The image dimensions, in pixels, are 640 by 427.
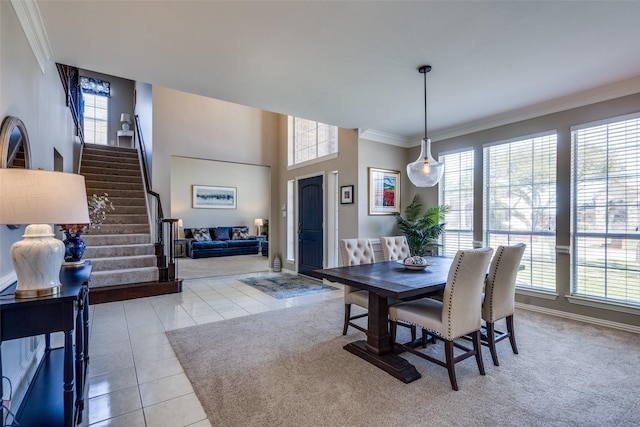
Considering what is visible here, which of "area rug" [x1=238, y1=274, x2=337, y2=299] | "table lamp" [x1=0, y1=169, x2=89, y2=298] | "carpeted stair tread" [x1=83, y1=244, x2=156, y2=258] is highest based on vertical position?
"table lamp" [x1=0, y1=169, x2=89, y2=298]

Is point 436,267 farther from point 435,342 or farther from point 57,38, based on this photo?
point 57,38

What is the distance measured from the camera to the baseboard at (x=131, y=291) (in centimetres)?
420

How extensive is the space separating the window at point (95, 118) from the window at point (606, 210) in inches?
411

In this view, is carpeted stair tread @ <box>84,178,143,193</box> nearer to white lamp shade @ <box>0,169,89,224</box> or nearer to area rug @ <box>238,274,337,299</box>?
area rug @ <box>238,274,337,299</box>

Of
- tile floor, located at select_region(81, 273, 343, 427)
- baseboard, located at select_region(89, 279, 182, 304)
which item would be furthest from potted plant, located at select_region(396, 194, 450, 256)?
baseboard, located at select_region(89, 279, 182, 304)

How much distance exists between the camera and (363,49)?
262cm

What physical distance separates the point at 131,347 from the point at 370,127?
13.7 ft

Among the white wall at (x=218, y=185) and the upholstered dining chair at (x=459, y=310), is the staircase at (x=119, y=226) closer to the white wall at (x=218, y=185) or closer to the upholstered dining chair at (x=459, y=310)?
the white wall at (x=218, y=185)

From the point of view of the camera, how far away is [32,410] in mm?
1711

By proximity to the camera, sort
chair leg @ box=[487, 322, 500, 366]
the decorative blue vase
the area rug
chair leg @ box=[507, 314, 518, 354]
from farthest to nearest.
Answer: the area rug → the decorative blue vase → chair leg @ box=[507, 314, 518, 354] → chair leg @ box=[487, 322, 500, 366]

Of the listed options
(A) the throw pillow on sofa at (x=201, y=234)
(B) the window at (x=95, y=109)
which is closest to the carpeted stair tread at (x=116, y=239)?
(A) the throw pillow on sofa at (x=201, y=234)

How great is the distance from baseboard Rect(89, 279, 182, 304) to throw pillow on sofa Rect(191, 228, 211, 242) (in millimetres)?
4622

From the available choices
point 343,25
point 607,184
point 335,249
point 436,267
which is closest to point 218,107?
point 335,249

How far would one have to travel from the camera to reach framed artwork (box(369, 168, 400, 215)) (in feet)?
16.7
